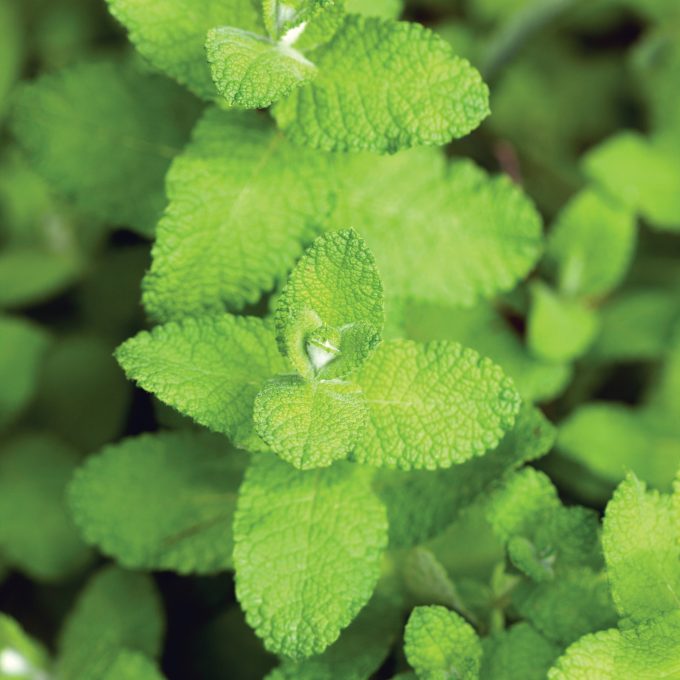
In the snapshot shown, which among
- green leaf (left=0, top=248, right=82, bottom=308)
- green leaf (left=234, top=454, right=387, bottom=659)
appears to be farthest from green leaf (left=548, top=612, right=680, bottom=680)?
green leaf (left=0, top=248, right=82, bottom=308)

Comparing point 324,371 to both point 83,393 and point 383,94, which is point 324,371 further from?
point 83,393

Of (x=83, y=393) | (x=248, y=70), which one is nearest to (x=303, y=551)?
(x=248, y=70)

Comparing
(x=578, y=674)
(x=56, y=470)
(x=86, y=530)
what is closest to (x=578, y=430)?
(x=578, y=674)

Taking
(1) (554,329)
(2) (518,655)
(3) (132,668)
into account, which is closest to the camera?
(2) (518,655)

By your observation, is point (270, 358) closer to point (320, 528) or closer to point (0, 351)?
point (320, 528)

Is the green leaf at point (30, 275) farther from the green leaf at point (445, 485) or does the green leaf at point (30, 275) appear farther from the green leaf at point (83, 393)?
the green leaf at point (445, 485)

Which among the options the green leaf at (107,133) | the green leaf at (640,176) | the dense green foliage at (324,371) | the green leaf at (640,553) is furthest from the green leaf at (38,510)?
the green leaf at (640,176)
